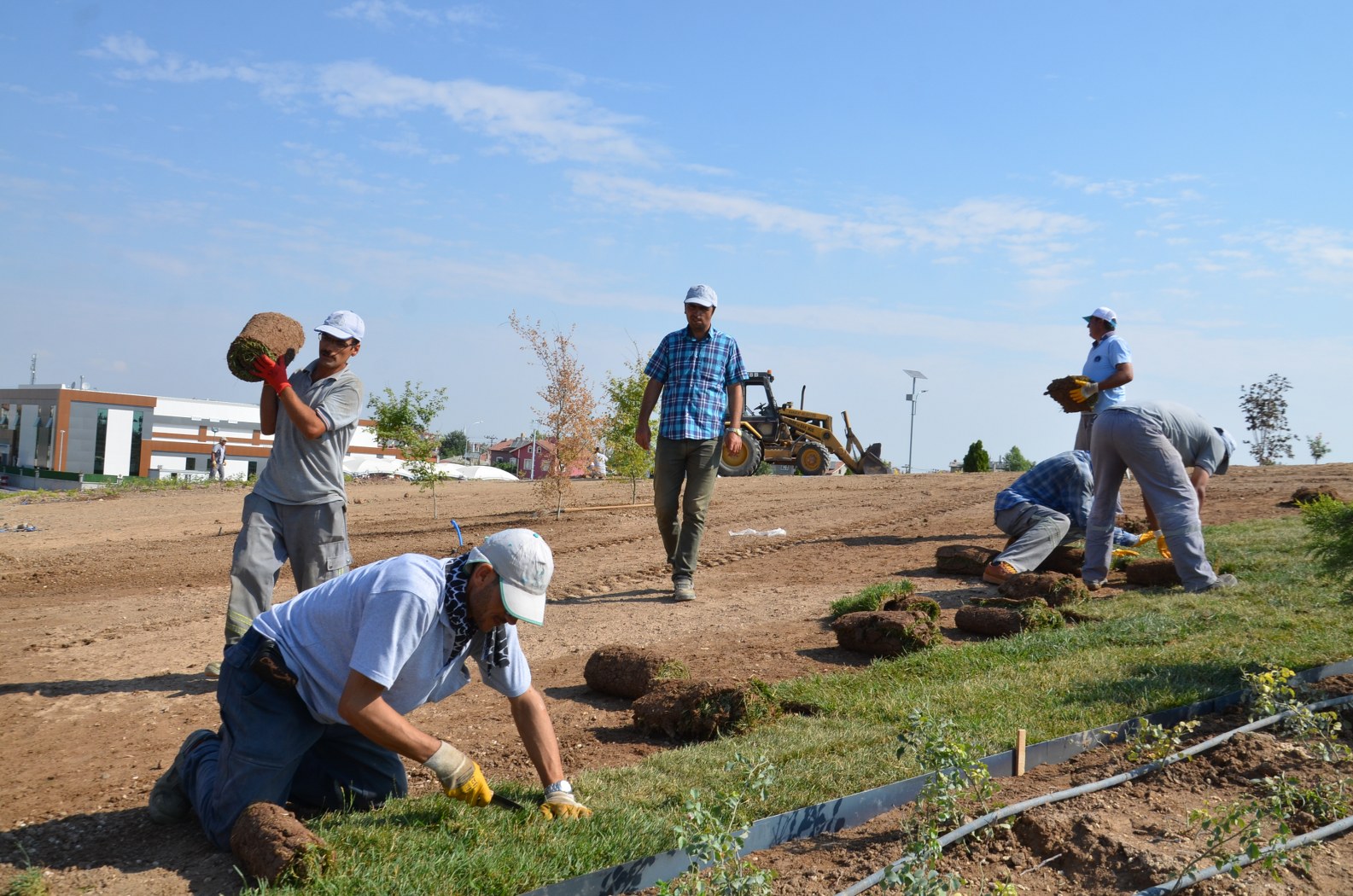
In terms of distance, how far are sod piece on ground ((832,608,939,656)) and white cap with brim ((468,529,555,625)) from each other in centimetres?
318

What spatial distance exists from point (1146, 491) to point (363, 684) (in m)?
5.88

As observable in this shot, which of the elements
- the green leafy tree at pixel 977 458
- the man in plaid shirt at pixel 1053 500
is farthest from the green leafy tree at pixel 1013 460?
the man in plaid shirt at pixel 1053 500

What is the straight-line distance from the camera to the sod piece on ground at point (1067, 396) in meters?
8.91

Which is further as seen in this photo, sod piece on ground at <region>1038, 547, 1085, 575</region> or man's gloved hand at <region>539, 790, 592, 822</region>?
sod piece on ground at <region>1038, 547, 1085, 575</region>

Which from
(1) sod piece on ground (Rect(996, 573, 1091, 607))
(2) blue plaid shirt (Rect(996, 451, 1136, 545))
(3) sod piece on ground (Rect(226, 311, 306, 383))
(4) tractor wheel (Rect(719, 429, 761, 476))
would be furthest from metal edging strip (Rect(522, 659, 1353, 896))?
(4) tractor wheel (Rect(719, 429, 761, 476))

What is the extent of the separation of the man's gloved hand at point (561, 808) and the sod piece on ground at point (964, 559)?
216 inches

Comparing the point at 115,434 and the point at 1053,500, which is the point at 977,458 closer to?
the point at 1053,500

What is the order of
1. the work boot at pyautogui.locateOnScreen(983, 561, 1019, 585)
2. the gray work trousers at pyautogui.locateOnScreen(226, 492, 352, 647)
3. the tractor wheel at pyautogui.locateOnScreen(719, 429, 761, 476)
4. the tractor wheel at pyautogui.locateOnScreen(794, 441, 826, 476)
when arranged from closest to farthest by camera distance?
the gray work trousers at pyautogui.locateOnScreen(226, 492, 352, 647) → the work boot at pyautogui.locateOnScreen(983, 561, 1019, 585) → the tractor wheel at pyautogui.locateOnScreen(719, 429, 761, 476) → the tractor wheel at pyautogui.locateOnScreen(794, 441, 826, 476)

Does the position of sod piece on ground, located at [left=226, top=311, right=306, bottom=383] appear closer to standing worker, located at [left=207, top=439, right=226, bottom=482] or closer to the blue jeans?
the blue jeans

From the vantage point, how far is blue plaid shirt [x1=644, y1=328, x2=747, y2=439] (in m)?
7.70

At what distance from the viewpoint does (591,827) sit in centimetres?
323

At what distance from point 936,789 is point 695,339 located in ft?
16.8

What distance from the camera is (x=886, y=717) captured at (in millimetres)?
4562

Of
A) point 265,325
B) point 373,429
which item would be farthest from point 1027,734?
point 373,429
